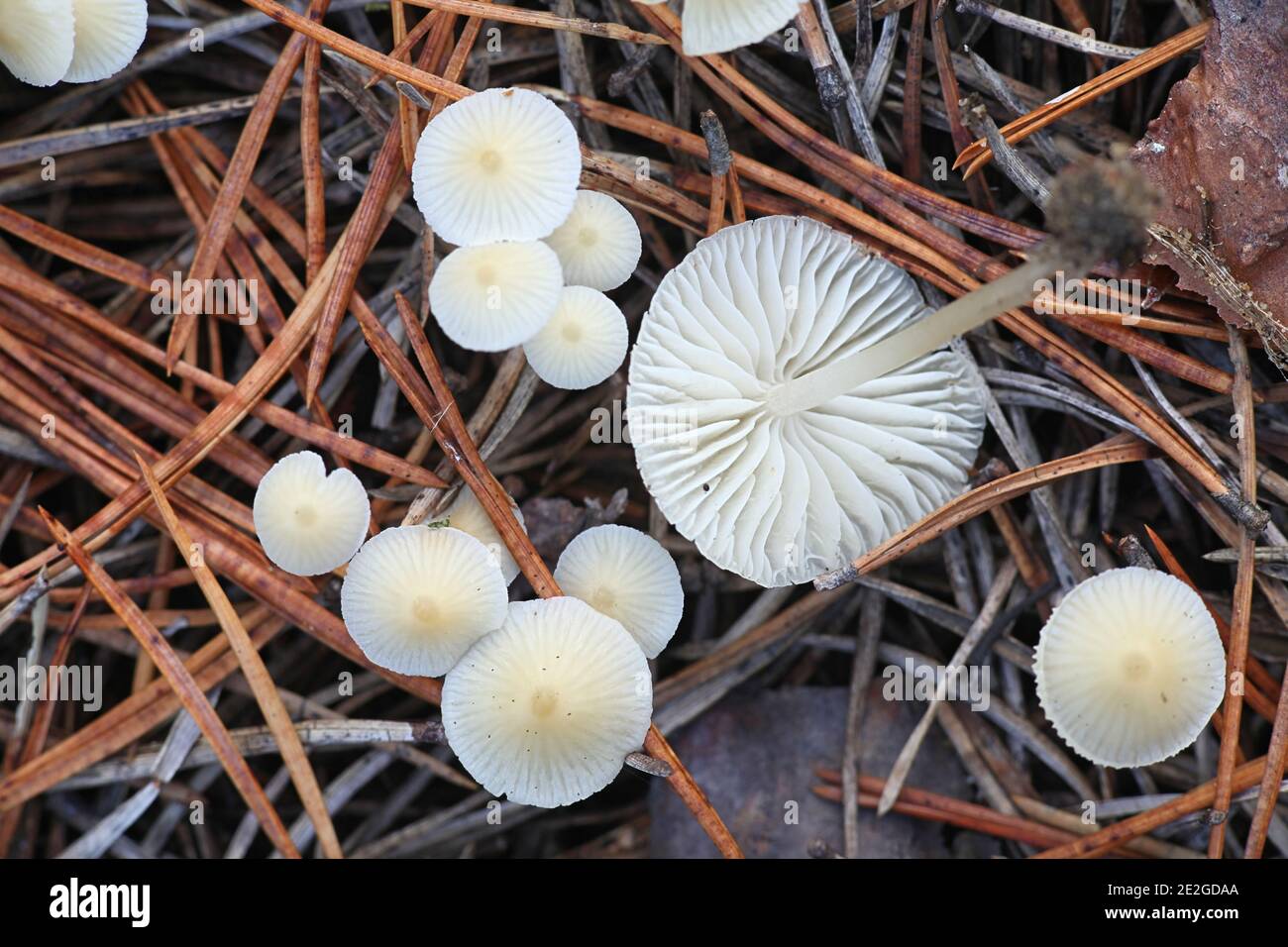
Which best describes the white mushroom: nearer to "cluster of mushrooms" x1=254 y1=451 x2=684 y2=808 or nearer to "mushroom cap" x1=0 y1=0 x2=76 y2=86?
"cluster of mushrooms" x1=254 y1=451 x2=684 y2=808

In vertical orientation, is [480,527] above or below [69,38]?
below

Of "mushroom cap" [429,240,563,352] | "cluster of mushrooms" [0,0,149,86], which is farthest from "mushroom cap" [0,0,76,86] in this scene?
"mushroom cap" [429,240,563,352]

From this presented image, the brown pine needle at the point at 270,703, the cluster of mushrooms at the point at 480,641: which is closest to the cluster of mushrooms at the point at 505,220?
the cluster of mushrooms at the point at 480,641

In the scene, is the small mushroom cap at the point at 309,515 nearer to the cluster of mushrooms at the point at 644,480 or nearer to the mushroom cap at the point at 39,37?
the cluster of mushrooms at the point at 644,480

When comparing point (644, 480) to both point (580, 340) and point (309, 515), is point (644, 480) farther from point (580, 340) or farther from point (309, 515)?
point (309, 515)

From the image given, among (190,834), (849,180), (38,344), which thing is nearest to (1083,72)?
(849,180)

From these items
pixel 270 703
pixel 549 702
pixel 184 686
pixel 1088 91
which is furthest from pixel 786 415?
pixel 184 686
